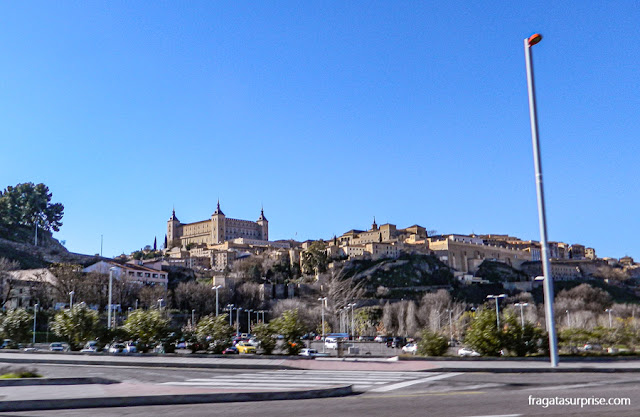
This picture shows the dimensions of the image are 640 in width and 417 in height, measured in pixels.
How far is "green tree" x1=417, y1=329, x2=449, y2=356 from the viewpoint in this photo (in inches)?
744

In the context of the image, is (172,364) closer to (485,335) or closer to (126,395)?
(126,395)

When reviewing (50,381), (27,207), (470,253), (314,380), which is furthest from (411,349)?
(470,253)

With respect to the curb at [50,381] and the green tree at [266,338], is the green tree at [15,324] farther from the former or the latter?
the curb at [50,381]

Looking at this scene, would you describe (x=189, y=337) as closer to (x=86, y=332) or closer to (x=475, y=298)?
(x=86, y=332)

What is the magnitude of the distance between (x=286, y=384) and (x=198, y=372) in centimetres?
442

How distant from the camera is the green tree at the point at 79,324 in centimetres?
2277

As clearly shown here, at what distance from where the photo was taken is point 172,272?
13100 centimetres

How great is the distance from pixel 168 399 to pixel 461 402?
→ 5364 millimetres

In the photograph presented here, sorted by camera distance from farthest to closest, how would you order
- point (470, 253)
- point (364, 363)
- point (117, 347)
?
1. point (470, 253)
2. point (117, 347)
3. point (364, 363)

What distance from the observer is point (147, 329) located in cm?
2159

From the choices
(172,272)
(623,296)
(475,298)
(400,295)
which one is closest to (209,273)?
(172,272)

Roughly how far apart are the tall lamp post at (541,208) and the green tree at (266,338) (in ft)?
31.2

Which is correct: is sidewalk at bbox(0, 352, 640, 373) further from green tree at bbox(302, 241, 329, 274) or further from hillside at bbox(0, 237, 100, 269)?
green tree at bbox(302, 241, 329, 274)

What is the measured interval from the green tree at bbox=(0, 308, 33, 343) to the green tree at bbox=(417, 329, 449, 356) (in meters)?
18.6
